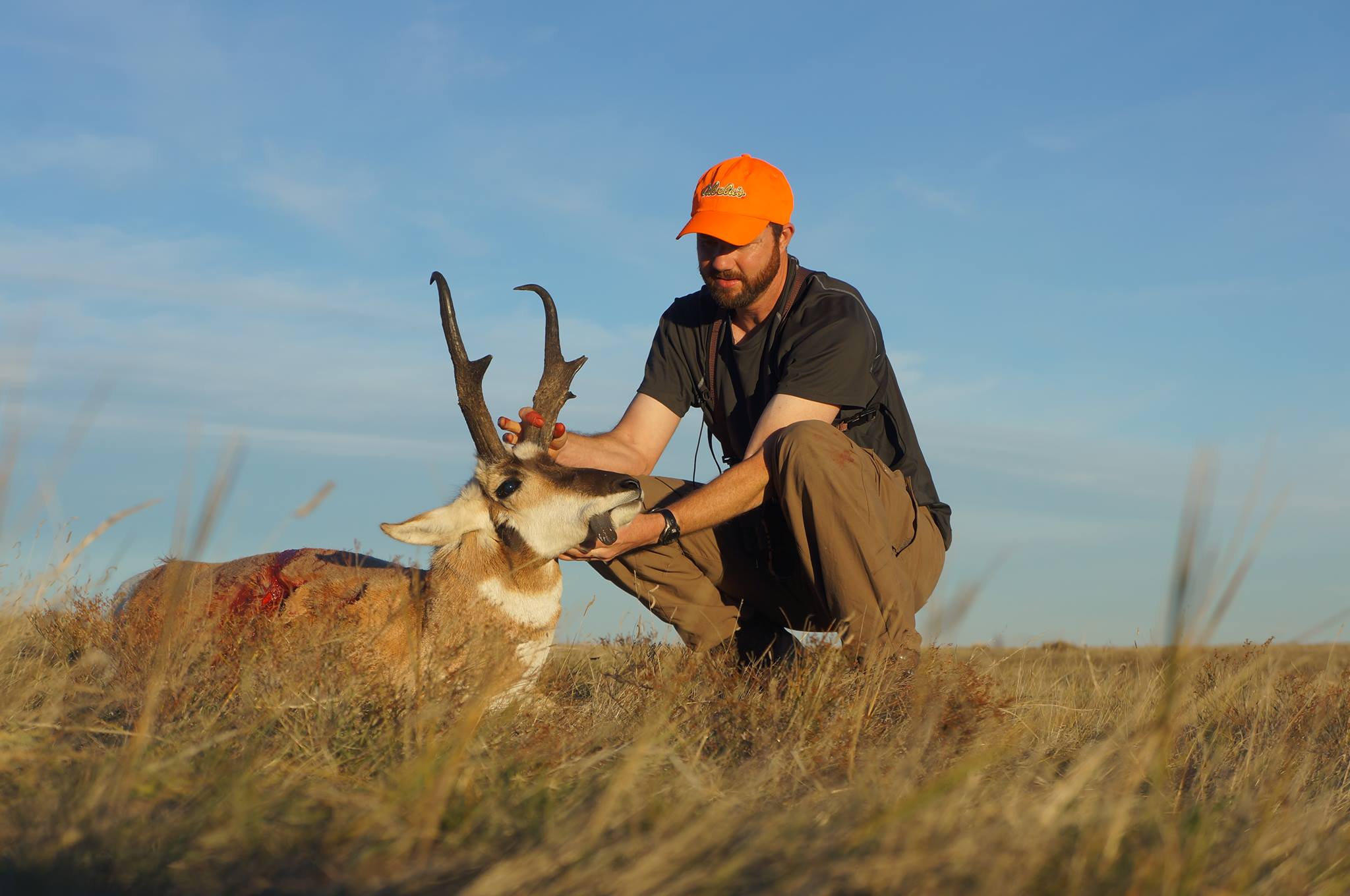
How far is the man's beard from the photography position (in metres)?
6.59

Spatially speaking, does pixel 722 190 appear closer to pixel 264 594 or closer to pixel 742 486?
pixel 742 486

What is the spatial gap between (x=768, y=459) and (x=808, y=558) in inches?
22.7

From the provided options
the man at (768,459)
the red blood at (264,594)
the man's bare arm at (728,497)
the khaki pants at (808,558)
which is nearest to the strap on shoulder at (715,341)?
the man at (768,459)

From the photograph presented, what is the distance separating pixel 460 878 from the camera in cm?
218

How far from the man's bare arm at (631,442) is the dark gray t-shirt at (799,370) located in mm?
95

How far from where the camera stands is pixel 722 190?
6.60m

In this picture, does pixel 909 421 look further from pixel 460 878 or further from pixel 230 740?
pixel 460 878

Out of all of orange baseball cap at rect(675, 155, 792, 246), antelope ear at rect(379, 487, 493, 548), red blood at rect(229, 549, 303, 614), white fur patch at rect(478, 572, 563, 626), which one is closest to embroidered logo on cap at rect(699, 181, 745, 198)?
orange baseball cap at rect(675, 155, 792, 246)

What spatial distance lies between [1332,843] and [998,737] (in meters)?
1.77

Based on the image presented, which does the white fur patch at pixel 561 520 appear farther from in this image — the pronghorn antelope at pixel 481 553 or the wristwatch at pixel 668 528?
the wristwatch at pixel 668 528

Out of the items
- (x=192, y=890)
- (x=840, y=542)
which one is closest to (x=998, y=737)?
(x=840, y=542)

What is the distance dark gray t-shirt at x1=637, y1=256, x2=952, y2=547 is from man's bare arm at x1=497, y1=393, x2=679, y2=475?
95 millimetres

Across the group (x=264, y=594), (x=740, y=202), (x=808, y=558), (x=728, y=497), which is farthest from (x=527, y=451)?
(x=740, y=202)

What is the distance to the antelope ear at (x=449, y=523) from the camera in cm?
590
